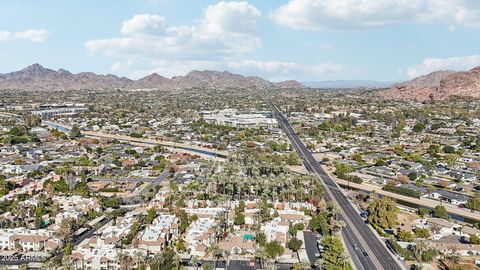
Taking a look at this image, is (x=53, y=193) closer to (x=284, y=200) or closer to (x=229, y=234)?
(x=229, y=234)

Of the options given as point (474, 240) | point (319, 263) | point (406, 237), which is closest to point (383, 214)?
point (406, 237)

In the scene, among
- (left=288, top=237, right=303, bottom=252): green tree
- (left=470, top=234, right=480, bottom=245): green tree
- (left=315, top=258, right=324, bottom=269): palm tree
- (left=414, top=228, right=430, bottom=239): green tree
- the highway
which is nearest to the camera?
(left=315, top=258, right=324, bottom=269): palm tree

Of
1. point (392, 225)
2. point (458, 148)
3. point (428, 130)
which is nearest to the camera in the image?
point (392, 225)

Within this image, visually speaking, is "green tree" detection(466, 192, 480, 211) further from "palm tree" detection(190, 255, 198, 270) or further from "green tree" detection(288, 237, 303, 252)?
"palm tree" detection(190, 255, 198, 270)

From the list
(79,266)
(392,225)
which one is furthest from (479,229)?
(79,266)

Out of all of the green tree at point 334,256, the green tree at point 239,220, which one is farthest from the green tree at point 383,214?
the green tree at point 239,220

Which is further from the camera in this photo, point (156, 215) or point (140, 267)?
point (156, 215)

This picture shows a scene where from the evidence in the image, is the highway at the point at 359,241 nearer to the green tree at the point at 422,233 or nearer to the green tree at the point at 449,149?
the green tree at the point at 422,233

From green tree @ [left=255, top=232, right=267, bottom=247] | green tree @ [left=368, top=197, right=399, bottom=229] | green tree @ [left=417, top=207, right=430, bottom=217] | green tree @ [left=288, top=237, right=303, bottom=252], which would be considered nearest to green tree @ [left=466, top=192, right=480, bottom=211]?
green tree @ [left=417, top=207, right=430, bottom=217]

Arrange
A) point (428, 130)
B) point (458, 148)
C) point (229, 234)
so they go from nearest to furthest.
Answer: point (229, 234) < point (458, 148) < point (428, 130)
